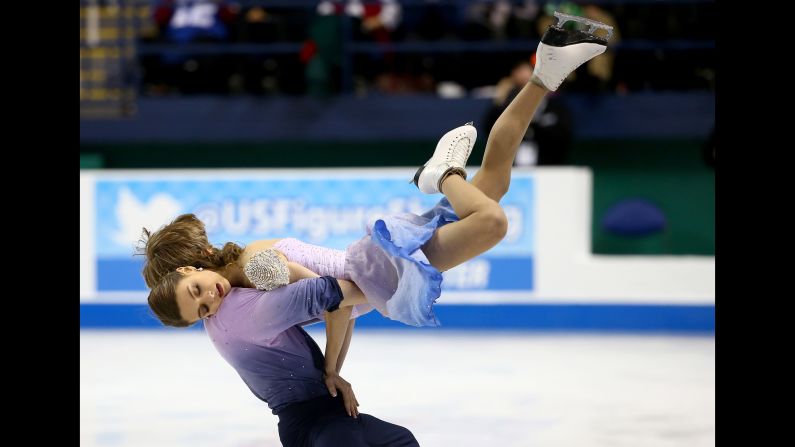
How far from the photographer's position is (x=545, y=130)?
24.1 feet

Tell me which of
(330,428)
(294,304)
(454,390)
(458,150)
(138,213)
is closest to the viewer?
(294,304)

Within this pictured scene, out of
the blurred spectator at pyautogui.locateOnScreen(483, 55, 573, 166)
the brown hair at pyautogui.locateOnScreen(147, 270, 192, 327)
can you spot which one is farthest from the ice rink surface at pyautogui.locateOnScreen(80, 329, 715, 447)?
the blurred spectator at pyautogui.locateOnScreen(483, 55, 573, 166)

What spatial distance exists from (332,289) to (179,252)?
514mm

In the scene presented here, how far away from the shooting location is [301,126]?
793 centimetres

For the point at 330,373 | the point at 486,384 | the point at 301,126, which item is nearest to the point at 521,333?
the point at 486,384

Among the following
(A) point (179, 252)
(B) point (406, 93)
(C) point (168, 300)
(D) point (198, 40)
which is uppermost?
(D) point (198, 40)

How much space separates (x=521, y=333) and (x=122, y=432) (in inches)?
125

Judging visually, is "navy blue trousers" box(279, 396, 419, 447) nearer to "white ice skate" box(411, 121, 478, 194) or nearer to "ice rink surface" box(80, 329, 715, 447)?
"white ice skate" box(411, 121, 478, 194)

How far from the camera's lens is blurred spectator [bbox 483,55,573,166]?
7332mm

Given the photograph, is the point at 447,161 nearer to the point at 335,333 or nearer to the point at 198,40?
the point at 335,333

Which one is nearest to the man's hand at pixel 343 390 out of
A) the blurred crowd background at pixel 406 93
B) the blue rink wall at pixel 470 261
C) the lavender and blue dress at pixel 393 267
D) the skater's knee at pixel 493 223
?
the lavender and blue dress at pixel 393 267

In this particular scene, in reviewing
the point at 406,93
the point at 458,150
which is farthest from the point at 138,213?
the point at 458,150
